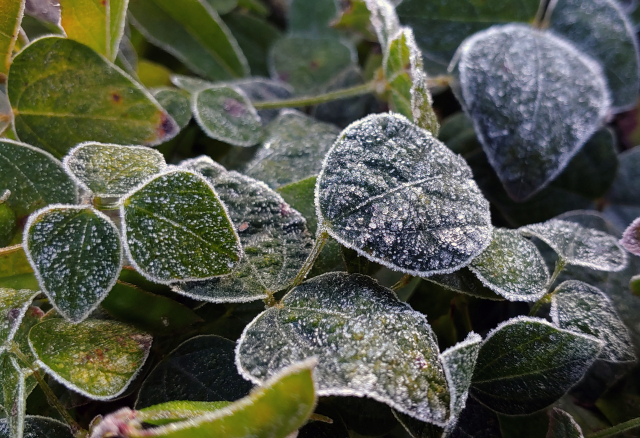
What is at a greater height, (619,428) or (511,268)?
(511,268)

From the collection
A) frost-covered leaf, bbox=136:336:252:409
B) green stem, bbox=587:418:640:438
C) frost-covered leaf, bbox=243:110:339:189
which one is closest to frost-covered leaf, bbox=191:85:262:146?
frost-covered leaf, bbox=243:110:339:189

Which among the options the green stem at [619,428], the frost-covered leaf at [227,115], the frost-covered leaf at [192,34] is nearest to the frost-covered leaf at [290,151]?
the frost-covered leaf at [227,115]

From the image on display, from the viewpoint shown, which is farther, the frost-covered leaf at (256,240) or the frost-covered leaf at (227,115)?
the frost-covered leaf at (227,115)

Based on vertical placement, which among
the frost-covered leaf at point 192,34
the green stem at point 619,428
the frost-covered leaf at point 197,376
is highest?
the frost-covered leaf at point 192,34

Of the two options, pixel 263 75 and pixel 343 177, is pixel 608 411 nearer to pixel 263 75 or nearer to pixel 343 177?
pixel 343 177

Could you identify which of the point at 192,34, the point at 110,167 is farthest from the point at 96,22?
the point at 192,34

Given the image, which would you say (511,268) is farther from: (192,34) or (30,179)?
(192,34)

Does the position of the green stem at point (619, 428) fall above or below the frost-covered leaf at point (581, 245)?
below

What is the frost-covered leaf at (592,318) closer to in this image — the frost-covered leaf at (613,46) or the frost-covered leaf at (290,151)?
the frost-covered leaf at (290,151)
